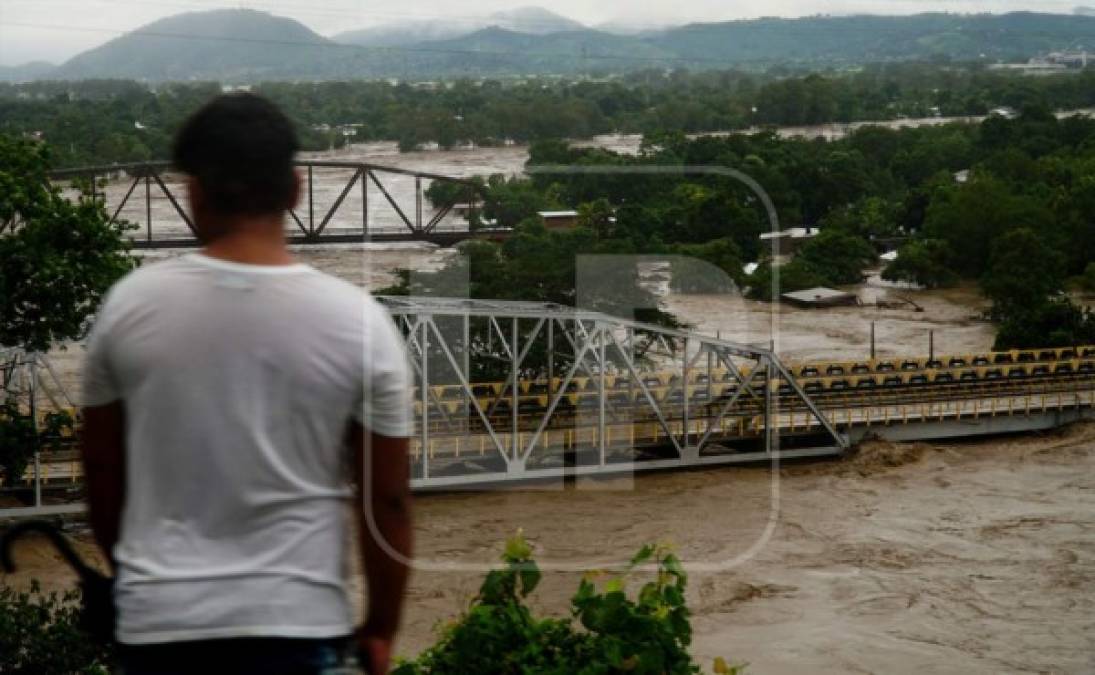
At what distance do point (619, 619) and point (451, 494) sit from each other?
1853 cm

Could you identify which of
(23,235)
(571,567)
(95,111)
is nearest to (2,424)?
(23,235)

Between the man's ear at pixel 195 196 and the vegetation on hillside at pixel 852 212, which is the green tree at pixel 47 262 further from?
the man's ear at pixel 195 196

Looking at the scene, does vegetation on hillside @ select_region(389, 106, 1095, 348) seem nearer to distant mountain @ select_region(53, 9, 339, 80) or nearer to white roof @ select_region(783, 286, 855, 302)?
white roof @ select_region(783, 286, 855, 302)

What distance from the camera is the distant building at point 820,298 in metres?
47.0

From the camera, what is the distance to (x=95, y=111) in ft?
270

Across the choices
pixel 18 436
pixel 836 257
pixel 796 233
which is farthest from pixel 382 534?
pixel 796 233

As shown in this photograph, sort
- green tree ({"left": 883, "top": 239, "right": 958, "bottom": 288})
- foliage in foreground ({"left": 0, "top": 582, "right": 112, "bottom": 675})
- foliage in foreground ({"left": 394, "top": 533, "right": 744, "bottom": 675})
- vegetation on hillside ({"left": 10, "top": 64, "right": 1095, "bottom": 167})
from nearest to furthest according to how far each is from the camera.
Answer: foliage in foreground ({"left": 394, "top": 533, "right": 744, "bottom": 675})
foliage in foreground ({"left": 0, "top": 582, "right": 112, "bottom": 675})
green tree ({"left": 883, "top": 239, "right": 958, "bottom": 288})
vegetation on hillside ({"left": 10, "top": 64, "right": 1095, "bottom": 167})

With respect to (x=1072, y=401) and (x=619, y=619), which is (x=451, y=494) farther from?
(x=619, y=619)

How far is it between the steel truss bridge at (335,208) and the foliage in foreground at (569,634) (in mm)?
38362

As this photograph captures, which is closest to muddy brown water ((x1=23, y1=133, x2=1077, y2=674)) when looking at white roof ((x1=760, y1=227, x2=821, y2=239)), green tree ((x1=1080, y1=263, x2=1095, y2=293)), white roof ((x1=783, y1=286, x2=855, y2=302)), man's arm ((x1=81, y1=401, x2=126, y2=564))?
man's arm ((x1=81, y1=401, x2=126, y2=564))

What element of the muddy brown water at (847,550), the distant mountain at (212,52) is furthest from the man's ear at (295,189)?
the distant mountain at (212,52)

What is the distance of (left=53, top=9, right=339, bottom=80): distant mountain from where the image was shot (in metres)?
131

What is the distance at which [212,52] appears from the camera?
5364 inches

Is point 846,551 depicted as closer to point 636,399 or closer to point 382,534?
point 636,399
